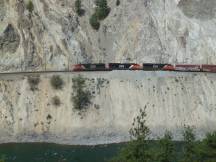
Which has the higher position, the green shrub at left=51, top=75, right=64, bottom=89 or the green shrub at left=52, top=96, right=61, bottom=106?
the green shrub at left=51, top=75, right=64, bottom=89

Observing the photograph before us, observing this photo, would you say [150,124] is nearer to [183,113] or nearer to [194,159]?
[183,113]

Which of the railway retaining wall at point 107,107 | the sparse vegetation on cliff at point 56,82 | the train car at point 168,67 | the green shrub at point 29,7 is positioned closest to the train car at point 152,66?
the train car at point 168,67

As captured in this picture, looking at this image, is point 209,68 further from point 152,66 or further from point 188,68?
point 152,66

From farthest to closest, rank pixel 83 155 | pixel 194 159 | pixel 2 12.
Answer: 1. pixel 2 12
2. pixel 83 155
3. pixel 194 159

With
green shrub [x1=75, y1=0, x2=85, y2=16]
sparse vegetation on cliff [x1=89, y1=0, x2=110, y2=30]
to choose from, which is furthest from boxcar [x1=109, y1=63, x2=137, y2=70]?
green shrub [x1=75, y1=0, x2=85, y2=16]

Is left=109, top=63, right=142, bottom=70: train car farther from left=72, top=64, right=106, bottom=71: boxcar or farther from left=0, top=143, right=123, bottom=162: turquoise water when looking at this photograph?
left=0, top=143, right=123, bottom=162: turquoise water

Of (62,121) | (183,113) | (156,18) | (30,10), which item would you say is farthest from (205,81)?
(30,10)
